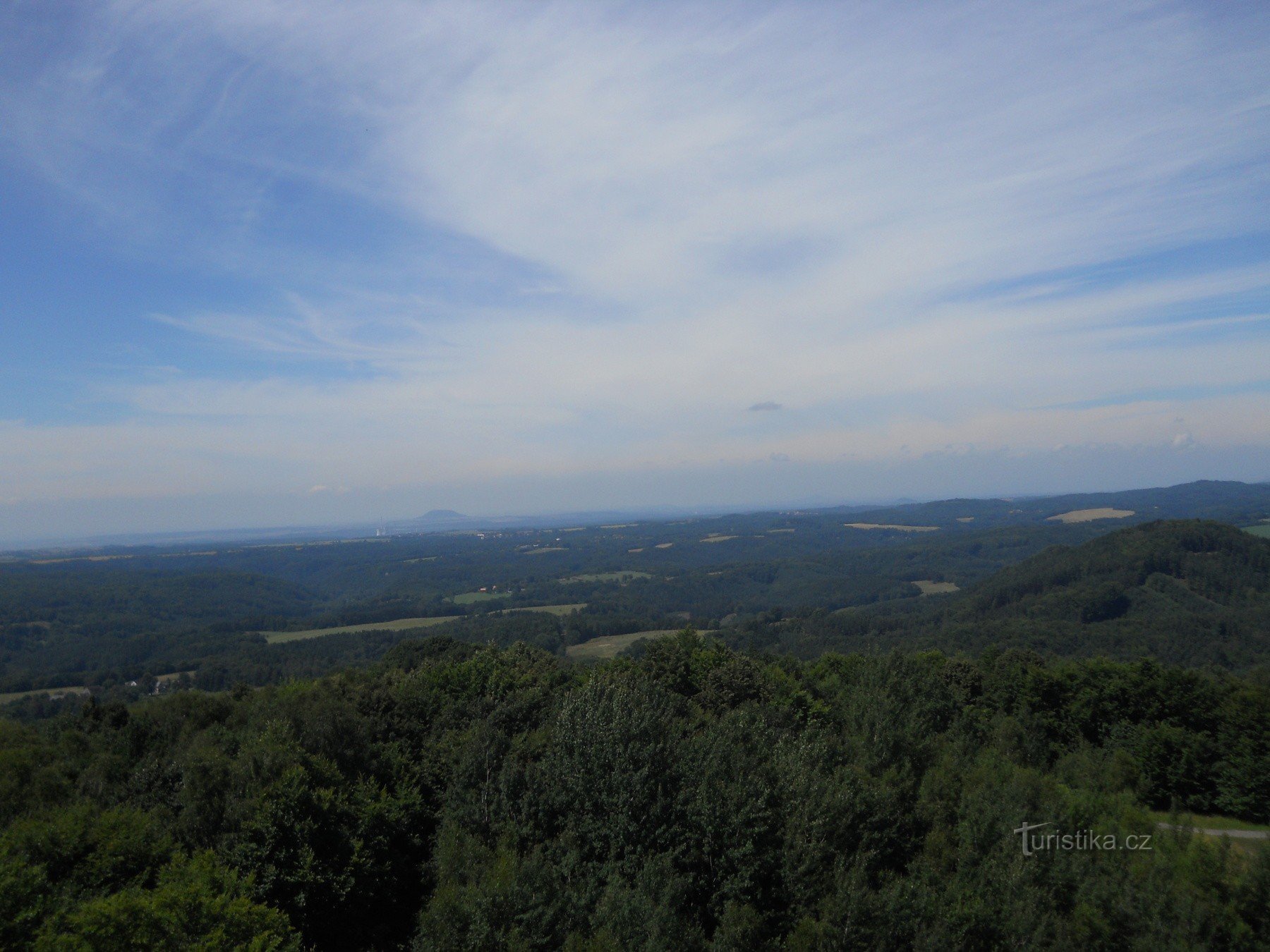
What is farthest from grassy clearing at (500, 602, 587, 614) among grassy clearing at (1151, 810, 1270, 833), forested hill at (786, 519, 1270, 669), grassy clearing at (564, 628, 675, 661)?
grassy clearing at (1151, 810, 1270, 833)

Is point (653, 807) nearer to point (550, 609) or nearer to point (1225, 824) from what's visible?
point (1225, 824)

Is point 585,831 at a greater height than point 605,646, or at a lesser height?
greater

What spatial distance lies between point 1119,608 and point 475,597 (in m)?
140

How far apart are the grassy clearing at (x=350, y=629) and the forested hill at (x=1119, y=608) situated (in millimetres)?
75668

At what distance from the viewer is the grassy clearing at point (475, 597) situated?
16800cm

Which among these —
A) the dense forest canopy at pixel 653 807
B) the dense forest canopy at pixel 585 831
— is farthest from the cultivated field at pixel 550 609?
the dense forest canopy at pixel 585 831

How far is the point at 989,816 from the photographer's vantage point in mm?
18484

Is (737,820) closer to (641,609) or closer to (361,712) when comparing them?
(361,712)

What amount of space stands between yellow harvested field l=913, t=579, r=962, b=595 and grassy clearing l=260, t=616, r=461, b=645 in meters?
114

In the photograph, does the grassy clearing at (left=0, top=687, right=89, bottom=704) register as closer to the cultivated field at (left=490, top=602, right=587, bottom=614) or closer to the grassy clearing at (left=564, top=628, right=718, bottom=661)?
the grassy clearing at (left=564, top=628, right=718, bottom=661)

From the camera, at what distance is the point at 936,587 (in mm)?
171875

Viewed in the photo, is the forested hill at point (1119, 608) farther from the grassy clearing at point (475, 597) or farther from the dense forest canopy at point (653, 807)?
the grassy clearing at point (475, 597)

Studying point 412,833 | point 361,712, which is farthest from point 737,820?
point 361,712

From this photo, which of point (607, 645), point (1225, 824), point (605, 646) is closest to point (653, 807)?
point (1225, 824)
